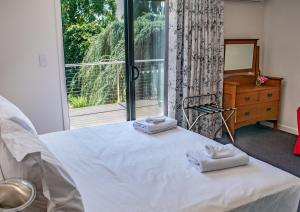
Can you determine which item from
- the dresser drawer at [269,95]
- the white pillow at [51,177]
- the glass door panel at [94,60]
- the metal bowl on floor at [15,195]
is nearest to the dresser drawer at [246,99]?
the dresser drawer at [269,95]

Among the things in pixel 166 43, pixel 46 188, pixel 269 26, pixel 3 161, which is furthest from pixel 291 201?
pixel 269 26

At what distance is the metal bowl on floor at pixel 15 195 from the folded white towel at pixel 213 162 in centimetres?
111

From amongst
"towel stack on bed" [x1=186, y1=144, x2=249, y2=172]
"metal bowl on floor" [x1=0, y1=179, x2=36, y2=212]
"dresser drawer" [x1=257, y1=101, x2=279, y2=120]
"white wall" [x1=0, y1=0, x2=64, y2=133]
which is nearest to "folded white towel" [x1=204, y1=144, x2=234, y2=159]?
"towel stack on bed" [x1=186, y1=144, x2=249, y2=172]

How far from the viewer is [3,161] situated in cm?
129

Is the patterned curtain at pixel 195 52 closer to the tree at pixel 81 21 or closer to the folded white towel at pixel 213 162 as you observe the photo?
the tree at pixel 81 21

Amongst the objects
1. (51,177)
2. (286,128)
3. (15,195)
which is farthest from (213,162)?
(286,128)

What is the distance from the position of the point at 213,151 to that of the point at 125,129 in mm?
1004

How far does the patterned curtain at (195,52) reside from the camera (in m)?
3.60

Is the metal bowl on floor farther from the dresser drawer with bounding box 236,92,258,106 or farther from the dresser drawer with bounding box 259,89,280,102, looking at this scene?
the dresser drawer with bounding box 259,89,280,102

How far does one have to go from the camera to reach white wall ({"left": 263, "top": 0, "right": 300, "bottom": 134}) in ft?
13.5

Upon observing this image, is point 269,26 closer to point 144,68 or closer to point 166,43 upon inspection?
point 166,43

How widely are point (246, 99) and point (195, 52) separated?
0.99 meters

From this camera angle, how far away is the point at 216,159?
1.86m

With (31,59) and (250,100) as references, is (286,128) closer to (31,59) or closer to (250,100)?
(250,100)
